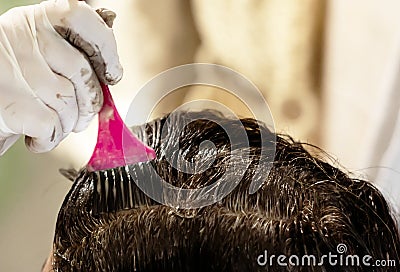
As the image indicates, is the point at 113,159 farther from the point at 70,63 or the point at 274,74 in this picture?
the point at 274,74

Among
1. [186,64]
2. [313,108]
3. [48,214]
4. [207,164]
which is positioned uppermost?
[186,64]

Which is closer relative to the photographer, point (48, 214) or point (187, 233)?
point (187, 233)

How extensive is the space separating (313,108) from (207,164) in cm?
55

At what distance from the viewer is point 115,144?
→ 900mm

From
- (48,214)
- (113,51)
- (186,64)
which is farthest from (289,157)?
(48,214)

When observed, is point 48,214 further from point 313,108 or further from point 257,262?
point 257,262

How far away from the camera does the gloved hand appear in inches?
30.4

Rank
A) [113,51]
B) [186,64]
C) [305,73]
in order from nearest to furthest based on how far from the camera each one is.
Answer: [113,51] → [305,73] → [186,64]

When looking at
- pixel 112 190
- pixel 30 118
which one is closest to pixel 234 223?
pixel 112 190

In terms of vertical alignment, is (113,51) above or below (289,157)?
above

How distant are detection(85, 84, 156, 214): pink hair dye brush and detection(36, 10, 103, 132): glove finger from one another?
0.07 meters

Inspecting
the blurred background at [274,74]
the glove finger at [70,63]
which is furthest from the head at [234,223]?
the blurred background at [274,74]

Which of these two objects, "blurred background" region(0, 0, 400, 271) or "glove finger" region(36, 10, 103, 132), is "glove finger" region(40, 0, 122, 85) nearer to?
"glove finger" region(36, 10, 103, 132)

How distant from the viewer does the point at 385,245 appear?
0.86 meters
